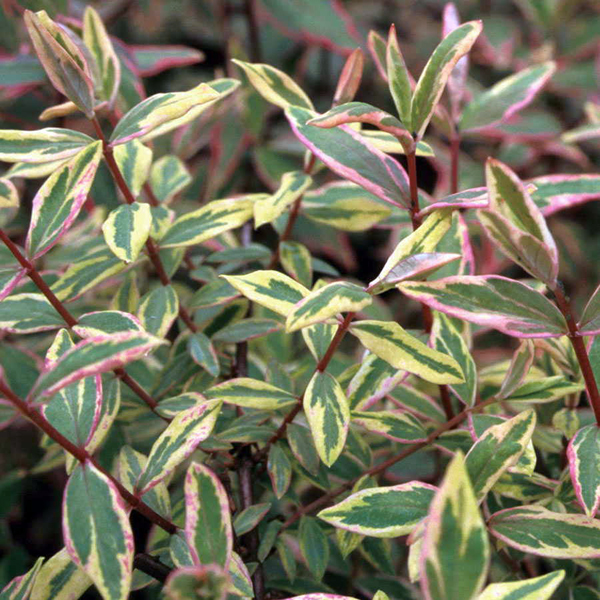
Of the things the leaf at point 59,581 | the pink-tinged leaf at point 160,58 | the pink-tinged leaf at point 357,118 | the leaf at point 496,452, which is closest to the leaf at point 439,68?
the pink-tinged leaf at point 357,118

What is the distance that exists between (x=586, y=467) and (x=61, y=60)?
1.85ft

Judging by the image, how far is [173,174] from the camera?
942 mm

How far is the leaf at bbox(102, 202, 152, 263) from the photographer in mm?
645

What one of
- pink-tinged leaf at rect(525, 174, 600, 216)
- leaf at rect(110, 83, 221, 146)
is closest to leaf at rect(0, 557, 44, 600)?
leaf at rect(110, 83, 221, 146)

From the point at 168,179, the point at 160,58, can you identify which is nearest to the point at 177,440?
the point at 168,179

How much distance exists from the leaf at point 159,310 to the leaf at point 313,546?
238mm

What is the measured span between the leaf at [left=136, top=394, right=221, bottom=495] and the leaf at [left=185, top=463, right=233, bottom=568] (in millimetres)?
73

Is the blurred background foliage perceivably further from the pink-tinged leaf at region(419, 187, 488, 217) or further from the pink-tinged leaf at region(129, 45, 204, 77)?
the pink-tinged leaf at region(419, 187, 488, 217)

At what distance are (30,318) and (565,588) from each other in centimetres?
60

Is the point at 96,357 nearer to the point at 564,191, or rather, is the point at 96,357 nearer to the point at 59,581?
the point at 59,581

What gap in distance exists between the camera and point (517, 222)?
549 millimetres

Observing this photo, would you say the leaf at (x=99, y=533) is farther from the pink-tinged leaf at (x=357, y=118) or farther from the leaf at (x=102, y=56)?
the leaf at (x=102, y=56)

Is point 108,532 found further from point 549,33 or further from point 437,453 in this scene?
point 549,33

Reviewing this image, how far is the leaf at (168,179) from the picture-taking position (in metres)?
0.92
